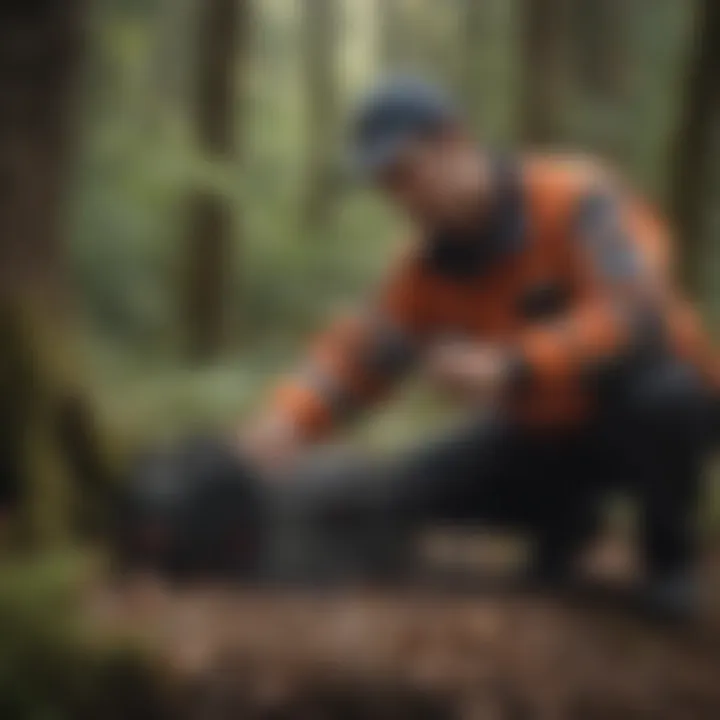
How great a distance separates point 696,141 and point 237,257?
1.55ft

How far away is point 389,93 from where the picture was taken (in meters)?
1.45

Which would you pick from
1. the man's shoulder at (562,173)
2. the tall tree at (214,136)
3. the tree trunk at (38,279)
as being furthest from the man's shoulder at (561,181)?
the tree trunk at (38,279)

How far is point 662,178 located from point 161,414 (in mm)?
537

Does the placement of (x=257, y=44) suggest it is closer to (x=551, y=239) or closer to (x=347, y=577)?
(x=551, y=239)

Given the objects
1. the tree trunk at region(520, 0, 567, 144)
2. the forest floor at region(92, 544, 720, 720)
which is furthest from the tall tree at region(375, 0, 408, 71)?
the forest floor at region(92, 544, 720, 720)

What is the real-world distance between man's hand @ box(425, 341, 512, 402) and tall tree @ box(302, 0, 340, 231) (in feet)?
0.56

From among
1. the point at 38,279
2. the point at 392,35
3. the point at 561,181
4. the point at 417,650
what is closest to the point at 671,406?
the point at 561,181

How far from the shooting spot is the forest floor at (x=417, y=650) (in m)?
1.48

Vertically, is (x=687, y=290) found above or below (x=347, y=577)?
above

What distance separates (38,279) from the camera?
59.5 inches

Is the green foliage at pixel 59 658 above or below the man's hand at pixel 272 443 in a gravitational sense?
below

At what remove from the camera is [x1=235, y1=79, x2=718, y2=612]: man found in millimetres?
1415

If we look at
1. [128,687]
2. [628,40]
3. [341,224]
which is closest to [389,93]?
[341,224]

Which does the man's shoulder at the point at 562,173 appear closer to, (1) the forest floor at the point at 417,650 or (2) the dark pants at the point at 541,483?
(2) the dark pants at the point at 541,483
